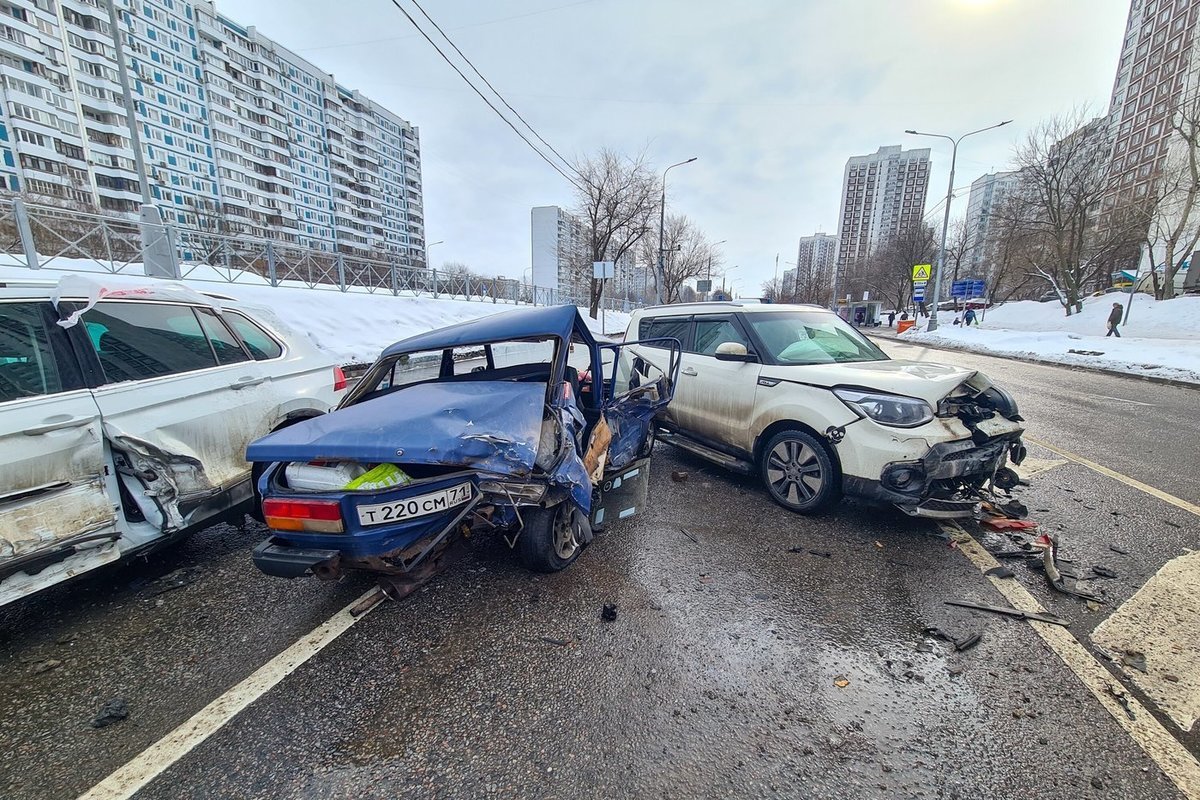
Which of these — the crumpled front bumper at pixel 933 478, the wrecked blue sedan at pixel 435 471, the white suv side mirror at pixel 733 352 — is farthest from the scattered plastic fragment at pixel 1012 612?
the white suv side mirror at pixel 733 352

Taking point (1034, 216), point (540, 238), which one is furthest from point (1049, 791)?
point (540, 238)

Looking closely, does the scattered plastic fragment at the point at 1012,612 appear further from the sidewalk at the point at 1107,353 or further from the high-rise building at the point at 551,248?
the high-rise building at the point at 551,248

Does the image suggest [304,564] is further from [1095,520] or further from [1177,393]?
[1177,393]

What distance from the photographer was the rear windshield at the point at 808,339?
430cm

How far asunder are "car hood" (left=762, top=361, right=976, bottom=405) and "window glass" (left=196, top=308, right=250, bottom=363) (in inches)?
170

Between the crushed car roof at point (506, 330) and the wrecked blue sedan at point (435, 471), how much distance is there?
0.01 metres

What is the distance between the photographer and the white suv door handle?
2287 millimetres

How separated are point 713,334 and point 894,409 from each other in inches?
79.7

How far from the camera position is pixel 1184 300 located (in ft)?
80.0

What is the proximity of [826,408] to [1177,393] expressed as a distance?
11.2m

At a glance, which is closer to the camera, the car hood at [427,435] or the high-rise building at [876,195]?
the car hood at [427,435]

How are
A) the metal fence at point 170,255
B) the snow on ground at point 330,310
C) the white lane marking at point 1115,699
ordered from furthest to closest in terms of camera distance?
the snow on ground at point 330,310
the metal fence at point 170,255
the white lane marking at point 1115,699

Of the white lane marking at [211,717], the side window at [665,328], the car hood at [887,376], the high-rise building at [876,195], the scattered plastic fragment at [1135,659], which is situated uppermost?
the high-rise building at [876,195]

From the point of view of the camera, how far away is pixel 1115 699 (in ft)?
6.55
